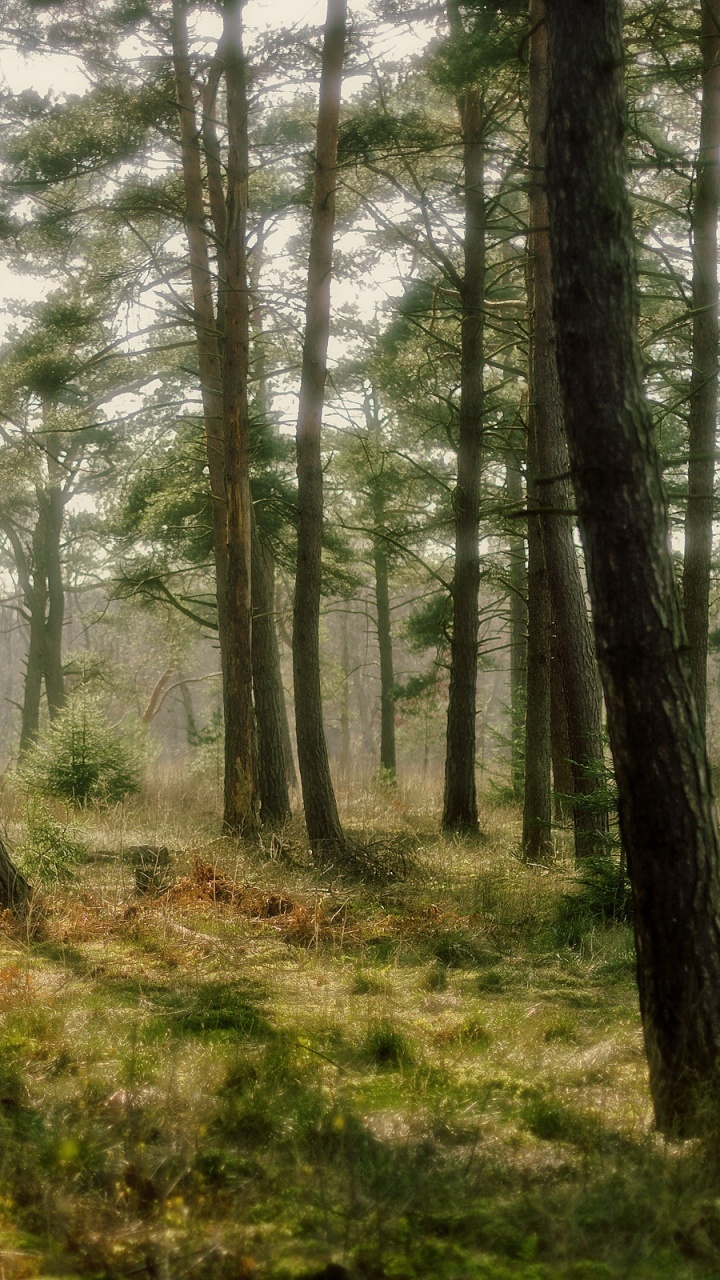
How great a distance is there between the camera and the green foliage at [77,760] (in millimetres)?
14888

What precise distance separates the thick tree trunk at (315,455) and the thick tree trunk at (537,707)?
2.25 m

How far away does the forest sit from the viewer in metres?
3.27

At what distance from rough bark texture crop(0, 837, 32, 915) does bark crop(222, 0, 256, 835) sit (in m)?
4.65

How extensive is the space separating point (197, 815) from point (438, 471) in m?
9.22

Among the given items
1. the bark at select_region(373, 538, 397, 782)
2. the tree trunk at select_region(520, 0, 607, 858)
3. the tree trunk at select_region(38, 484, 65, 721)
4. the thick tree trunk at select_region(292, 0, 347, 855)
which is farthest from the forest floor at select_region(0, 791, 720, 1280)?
the tree trunk at select_region(38, 484, 65, 721)

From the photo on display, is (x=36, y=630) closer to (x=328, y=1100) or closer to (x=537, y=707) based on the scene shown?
(x=537, y=707)

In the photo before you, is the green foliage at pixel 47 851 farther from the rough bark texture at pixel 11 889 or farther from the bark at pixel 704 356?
the bark at pixel 704 356

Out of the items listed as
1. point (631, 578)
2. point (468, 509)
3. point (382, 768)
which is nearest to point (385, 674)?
point (382, 768)

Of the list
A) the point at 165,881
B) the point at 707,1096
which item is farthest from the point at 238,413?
the point at 707,1096

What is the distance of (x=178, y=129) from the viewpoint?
1273cm

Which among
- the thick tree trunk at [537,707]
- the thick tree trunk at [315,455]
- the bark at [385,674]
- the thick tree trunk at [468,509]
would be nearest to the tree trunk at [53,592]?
the bark at [385,674]

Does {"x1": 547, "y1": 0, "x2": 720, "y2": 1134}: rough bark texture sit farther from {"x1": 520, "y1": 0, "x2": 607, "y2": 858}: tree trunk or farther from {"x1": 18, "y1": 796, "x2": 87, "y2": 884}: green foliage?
{"x1": 520, "y1": 0, "x2": 607, "y2": 858}: tree trunk

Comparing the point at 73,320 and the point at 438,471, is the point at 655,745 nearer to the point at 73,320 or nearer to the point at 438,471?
the point at 73,320

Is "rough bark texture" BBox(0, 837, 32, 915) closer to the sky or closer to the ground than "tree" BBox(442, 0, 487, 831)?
closer to the ground
